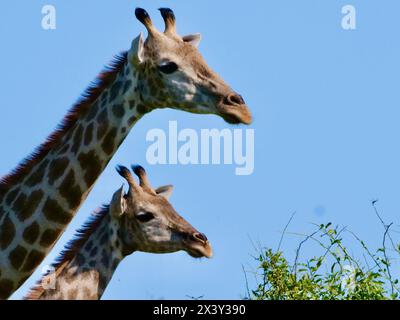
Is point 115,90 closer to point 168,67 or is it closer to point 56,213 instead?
point 168,67

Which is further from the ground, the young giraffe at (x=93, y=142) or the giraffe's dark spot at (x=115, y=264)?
the young giraffe at (x=93, y=142)

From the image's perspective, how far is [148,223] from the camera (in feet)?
80.6

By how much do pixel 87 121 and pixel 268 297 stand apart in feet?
9.35

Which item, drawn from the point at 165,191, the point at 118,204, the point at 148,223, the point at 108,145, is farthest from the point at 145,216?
the point at 108,145

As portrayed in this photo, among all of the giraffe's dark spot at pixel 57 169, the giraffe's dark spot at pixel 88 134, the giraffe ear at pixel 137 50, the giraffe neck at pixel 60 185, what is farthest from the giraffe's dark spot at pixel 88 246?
the giraffe ear at pixel 137 50

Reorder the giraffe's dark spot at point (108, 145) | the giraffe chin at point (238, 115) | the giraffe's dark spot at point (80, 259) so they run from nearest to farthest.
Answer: the giraffe chin at point (238, 115) → the giraffe's dark spot at point (108, 145) → the giraffe's dark spot at point (80, 259)

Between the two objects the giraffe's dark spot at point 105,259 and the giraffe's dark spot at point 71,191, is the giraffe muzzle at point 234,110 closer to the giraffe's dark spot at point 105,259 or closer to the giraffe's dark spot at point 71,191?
the giraffe's dark spot at point 71,191

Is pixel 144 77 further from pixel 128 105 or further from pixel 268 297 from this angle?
pixel 268 297

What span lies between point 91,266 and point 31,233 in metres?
0.87

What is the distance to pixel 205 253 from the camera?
78.9 ft

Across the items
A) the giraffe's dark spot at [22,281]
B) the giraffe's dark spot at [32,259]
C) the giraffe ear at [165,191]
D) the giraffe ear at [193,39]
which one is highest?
the giraffe ear at [193,39]

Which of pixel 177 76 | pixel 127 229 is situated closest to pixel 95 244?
pixel 127 229

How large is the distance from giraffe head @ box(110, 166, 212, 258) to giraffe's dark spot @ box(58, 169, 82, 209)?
0.81m

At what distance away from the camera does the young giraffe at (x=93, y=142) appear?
23.8 m
